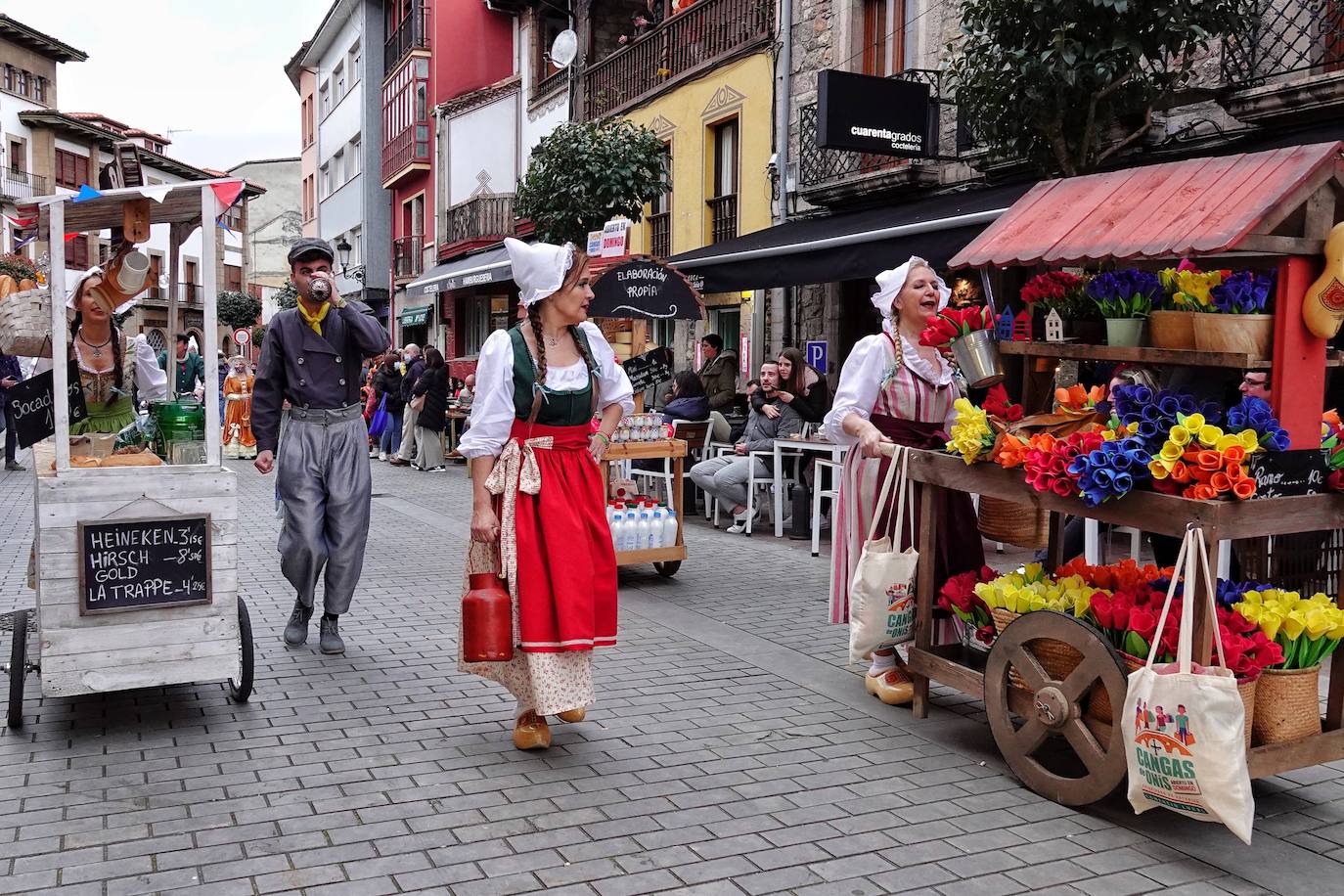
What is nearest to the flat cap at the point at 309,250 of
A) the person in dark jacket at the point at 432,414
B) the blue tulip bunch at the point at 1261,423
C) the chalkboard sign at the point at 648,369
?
the chalkboard sign at the point at 648,369

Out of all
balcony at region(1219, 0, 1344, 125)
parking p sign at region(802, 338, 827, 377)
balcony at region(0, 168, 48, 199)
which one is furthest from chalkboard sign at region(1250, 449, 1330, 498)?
balcony at region(0, 168, 48, 199)

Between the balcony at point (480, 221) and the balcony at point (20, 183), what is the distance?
78.6ft

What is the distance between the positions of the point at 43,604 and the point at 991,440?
3493 millimetres

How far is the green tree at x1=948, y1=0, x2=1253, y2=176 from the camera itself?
764 centimetres

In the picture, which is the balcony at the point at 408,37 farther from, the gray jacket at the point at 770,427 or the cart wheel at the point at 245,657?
the cart wheel at the point at 245,657

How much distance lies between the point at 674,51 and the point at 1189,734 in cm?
1590

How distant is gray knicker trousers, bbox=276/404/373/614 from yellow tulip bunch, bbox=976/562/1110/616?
292 centimetres

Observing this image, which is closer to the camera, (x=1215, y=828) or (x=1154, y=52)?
(x=1215, y=828)

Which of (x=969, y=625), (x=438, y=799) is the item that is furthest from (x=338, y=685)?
(x=969, y=625)

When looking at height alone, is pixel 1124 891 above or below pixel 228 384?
below

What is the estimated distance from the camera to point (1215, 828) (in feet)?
12.2

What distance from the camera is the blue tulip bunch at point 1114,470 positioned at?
3.62 m

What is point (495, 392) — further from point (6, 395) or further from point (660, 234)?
point (660, 234)

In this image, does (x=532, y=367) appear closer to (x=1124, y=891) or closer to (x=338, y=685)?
(x=338, y=685)
